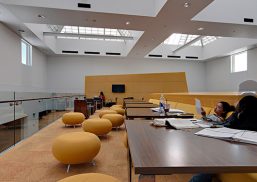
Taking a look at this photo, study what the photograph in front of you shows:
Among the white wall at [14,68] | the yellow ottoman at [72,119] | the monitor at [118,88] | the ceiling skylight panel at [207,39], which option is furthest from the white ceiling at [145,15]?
the ceiling skylight panel at [207,39]

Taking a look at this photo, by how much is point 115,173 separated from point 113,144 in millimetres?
1375

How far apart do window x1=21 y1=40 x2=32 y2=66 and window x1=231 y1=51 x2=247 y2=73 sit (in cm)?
1322

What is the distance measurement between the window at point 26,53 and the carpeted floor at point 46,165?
8.32 meters

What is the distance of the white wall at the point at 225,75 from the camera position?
11687mm

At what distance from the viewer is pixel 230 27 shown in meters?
7.79

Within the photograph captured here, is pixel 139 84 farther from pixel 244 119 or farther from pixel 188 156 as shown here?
pixel 188 156

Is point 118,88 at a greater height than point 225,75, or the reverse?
point 225,75

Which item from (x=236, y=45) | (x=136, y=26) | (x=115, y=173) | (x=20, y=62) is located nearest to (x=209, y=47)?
(x=236, y=45)

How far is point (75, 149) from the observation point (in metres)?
2.58

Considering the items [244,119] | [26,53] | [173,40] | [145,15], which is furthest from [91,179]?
[173,40]

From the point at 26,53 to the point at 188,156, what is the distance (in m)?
12.2

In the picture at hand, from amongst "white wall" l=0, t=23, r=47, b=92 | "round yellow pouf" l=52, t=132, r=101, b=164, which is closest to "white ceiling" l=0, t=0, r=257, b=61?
"white wall" l=0, t=23, r=47, b=92

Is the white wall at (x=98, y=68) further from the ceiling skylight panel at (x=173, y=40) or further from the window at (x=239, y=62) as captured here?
the window at (x=239, y=62)

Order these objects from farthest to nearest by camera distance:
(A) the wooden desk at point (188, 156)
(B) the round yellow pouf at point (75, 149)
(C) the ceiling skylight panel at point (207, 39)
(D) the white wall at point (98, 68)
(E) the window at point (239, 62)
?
(D) the white wall at point (98, 68), (C) the ceiling skylight panel at point (207, 39), (E) the window at point (239, 62), (B) the round yellow pouf at point (75, 149), (A) the wooden desk at point (188, 156)
